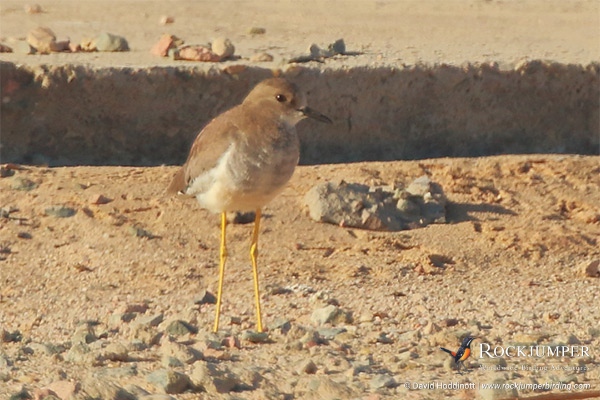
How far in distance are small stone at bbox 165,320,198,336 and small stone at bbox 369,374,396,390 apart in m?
1.11

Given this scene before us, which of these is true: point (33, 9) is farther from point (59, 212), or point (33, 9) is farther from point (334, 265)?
point (334, 265)

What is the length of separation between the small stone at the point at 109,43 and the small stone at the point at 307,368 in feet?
14.8

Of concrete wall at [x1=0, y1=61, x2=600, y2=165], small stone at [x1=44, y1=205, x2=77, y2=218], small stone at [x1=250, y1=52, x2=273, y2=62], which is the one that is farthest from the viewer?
small stone at [x1=250, y1=52, x2=273, y2=62]

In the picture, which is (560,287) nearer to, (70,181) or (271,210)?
(271,210)

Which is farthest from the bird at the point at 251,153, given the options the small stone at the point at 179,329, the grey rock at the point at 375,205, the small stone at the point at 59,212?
the small stone at the point at 59,212

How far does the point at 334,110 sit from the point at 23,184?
7.02 feet

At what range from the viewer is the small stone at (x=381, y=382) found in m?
5.19

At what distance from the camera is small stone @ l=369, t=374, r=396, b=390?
5.19 metres

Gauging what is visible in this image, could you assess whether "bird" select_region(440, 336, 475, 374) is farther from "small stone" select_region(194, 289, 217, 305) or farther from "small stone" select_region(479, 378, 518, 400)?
"small stone" select_region(194, 289, 217, 305)

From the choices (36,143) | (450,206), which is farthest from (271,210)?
(36,143)

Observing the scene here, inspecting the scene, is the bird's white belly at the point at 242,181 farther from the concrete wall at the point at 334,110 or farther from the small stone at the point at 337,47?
the small stone at the point at 337,47

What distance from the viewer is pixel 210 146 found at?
650cm

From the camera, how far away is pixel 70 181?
8.27m

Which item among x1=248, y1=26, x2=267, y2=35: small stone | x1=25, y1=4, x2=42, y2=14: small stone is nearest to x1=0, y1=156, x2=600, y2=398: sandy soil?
x1=248, y1=26, x2=267, y2=35: small stone
